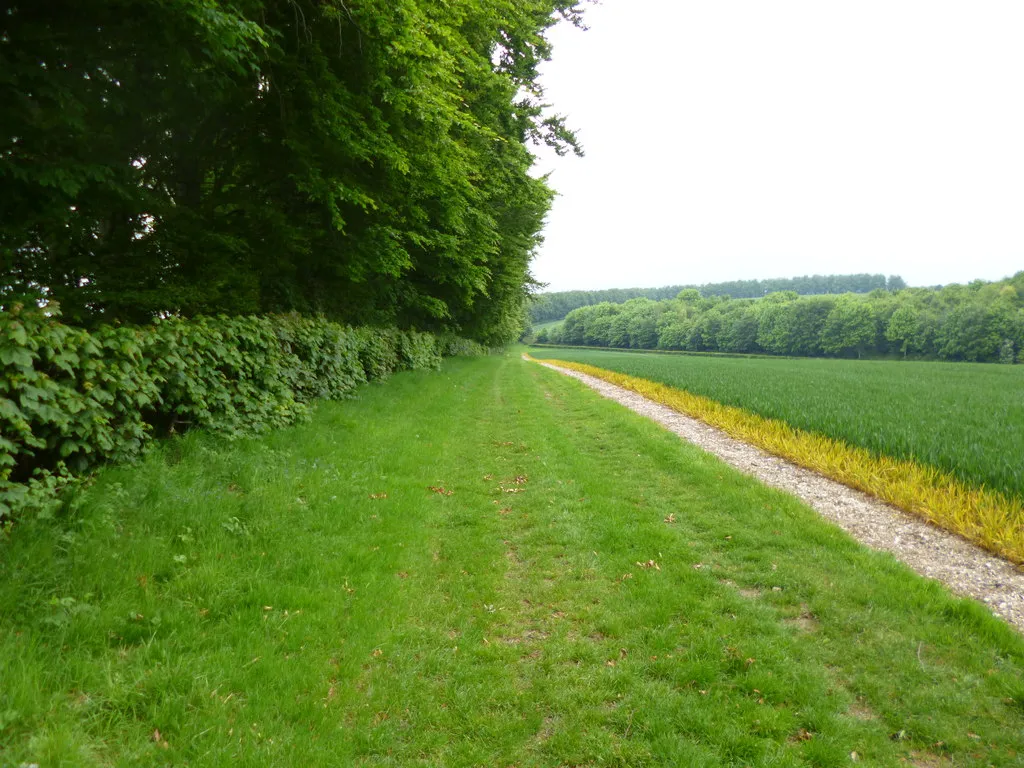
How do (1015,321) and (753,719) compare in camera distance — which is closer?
(753,719)

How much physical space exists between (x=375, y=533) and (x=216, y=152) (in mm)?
8938

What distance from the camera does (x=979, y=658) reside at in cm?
333

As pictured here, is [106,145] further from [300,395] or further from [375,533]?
[375,533]

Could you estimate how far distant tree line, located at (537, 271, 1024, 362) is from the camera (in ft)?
214

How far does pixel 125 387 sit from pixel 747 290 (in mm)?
214513

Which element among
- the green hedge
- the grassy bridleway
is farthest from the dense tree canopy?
the grassy bridleway

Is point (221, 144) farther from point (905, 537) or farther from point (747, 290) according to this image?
point (747, 290)

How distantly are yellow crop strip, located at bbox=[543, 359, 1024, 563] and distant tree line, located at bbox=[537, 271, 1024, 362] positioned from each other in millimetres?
76155

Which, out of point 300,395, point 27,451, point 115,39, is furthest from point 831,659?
point 115,39

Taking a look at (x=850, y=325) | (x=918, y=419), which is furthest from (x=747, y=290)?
(x=918, y=419)

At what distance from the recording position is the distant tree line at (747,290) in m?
170

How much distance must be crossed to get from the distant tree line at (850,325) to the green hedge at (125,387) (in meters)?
84.8

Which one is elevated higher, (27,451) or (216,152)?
(216,152)

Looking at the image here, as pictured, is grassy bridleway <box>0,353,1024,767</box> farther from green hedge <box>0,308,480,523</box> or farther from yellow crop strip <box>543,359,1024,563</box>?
yellow crop strip <box>543,359,1024,563</box>
